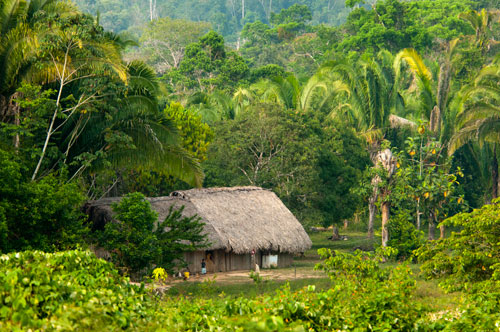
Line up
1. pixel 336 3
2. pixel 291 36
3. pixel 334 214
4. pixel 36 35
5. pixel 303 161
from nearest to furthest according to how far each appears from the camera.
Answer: pixel 36 35 → pixel 303 161 → pixel 334 214 → pixel 291 36 → pixel 336 3

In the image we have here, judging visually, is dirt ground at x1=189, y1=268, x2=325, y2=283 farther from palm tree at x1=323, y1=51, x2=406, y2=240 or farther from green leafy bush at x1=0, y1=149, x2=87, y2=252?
palm tree at x1=323, y1=51, x2=406, y2=240

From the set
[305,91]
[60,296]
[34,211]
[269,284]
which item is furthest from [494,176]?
[60,296]

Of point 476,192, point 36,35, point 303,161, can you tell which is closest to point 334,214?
point 303,161

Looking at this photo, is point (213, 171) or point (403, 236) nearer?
point (403, 236)

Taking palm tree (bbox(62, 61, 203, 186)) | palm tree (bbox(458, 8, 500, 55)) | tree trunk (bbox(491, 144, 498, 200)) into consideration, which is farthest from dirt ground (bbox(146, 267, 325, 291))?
palm tree (bbox(458, 8, 500, 55))

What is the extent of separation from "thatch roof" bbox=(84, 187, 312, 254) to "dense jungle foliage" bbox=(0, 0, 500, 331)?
1.25 metres

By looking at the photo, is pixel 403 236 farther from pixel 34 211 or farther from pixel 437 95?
pixel 34 211

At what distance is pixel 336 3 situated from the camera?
88562 millimetres

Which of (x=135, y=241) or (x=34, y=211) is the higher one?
(x=34, y=211)

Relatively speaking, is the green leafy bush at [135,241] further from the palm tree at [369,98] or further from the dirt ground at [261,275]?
the palm tree at [369,98]

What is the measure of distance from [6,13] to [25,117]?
2.43 meters

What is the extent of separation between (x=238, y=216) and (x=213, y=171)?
4.17 meters

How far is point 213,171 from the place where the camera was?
27031 millimetres

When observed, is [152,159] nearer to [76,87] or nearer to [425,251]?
[76,87]
